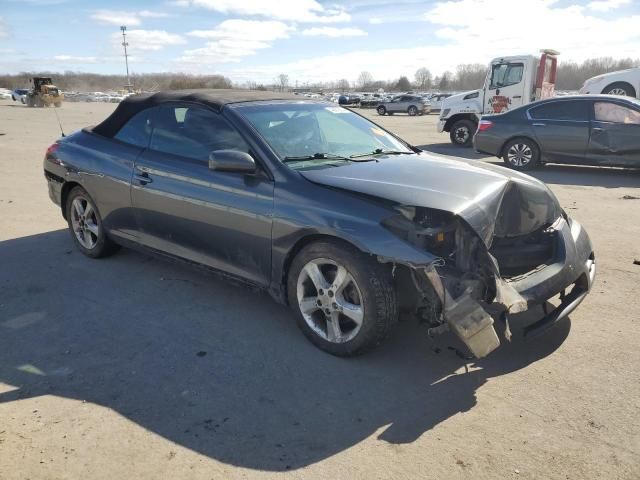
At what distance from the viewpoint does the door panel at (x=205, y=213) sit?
12.0 feet

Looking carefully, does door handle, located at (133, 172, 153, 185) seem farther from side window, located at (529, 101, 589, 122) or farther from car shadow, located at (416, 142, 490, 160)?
car shadow, located at (416, 142, 490, 160)

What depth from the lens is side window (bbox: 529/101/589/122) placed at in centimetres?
1033

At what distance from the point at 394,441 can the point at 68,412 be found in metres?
1.74

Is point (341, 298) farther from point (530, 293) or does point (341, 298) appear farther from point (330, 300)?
point (530, 293)

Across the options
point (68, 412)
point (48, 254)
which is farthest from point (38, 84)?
point (68, 412)

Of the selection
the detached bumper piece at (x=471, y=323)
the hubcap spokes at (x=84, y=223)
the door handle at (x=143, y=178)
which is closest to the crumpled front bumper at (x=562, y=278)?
the detached bumper piece at (x=471, y=323)

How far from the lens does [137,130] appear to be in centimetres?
466

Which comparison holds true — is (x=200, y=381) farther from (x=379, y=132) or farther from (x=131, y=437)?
(x=379, y=132)

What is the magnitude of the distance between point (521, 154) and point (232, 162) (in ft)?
29.5

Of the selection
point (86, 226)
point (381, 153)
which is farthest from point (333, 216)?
point (86, 226)

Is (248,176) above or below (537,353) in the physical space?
above

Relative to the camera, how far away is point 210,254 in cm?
401

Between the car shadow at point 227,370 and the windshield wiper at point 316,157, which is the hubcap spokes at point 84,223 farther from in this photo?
the windshield wiper at point 316,157

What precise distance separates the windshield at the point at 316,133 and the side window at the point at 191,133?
0.20 m
